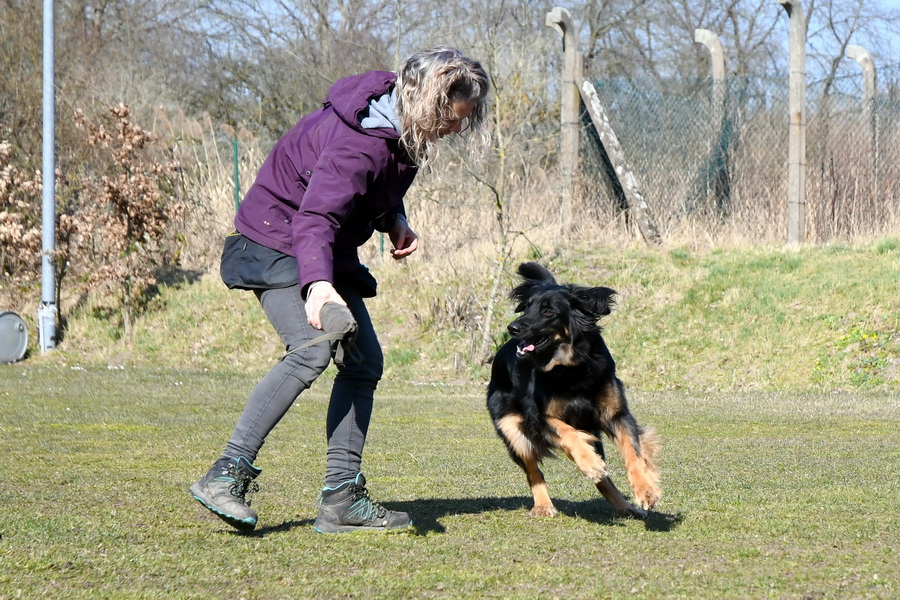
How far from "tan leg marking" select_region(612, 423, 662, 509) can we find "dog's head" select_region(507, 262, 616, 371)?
0.43 m

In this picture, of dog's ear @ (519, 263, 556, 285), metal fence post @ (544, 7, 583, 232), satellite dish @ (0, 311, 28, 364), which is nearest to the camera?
dog's ear @ (519, 263, 556, 285)

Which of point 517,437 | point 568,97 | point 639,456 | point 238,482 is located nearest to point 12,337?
point 568,97

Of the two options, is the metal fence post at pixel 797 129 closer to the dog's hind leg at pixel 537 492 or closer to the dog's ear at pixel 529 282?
the dog's ear at pixel 529 282

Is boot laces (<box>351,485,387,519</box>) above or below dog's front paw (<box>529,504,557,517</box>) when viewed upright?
above

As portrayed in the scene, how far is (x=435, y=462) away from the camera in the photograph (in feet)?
21.4

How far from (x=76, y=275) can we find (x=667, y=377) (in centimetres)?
951

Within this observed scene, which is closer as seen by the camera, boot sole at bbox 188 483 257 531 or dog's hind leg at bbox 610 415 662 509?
boot sole at bbox 188 483 257 531

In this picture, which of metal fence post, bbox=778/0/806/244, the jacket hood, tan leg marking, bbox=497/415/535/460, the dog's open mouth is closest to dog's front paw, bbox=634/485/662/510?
tan leg marking, bbox=497/415/535/460

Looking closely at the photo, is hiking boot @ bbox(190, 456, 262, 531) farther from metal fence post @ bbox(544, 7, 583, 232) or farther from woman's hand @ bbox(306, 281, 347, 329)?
metal fence post @ bbox(544, 7, 583, 232)

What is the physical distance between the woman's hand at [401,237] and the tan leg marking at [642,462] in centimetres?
125

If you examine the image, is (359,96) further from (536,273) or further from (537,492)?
(537,492)

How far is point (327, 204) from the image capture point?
372cm

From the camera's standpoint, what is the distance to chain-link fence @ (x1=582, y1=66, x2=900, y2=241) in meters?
15.4

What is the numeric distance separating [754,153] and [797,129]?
93 centimetres
